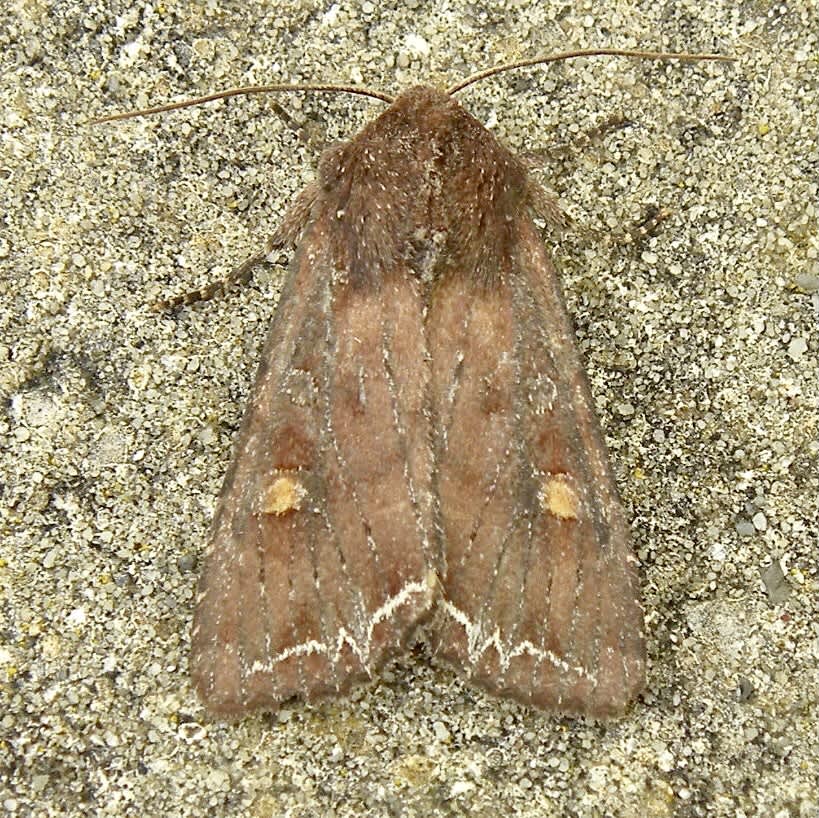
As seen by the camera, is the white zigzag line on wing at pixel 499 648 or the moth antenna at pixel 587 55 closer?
Answer: the white zigzag line on wing at pixel 499 648

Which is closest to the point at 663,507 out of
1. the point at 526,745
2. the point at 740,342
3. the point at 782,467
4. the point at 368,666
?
the point at 782,467

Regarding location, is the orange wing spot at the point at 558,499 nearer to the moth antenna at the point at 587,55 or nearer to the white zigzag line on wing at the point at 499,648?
the white zigzag line on wing at the point at 499,648

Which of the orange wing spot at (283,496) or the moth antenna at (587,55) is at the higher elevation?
the moth antenna at (587,55)

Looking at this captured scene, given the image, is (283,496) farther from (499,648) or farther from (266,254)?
(266,254)

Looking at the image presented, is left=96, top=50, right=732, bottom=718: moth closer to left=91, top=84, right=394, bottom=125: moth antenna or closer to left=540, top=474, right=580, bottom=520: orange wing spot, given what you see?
left=540, top=474, right=580, bottom=520: orange wing spot

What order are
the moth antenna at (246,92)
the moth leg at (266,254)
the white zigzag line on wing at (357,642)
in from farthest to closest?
the moth leg at (266,254)
the moth antenna at (246,92)
the white zigzag line on wing at (357,642)

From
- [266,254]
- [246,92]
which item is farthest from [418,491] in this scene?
[246,92]

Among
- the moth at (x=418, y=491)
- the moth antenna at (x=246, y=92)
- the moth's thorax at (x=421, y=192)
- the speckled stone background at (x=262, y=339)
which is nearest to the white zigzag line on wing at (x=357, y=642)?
the moth at (x=418, y=491)
